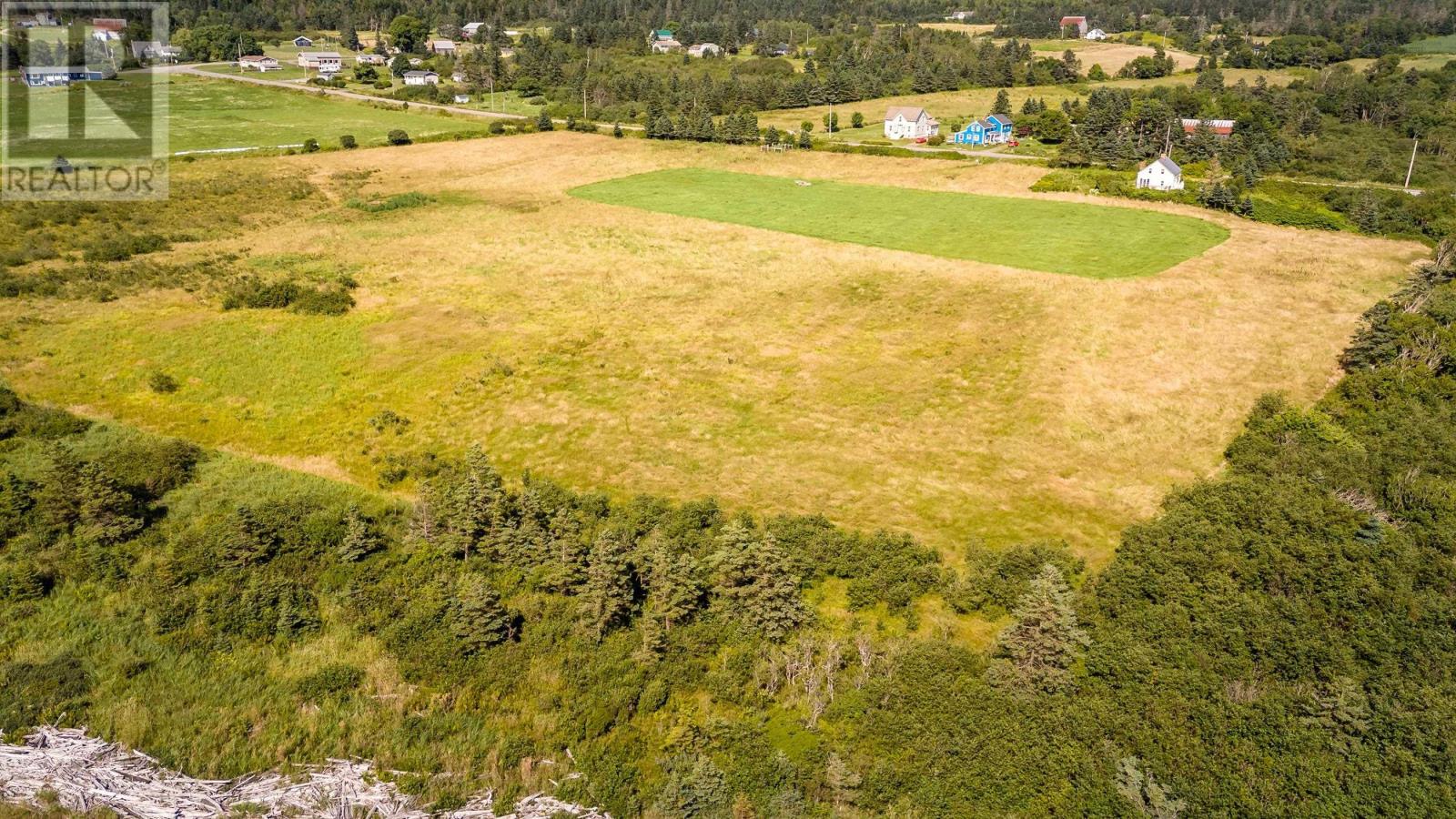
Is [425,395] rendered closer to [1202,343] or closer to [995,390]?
[995,390]

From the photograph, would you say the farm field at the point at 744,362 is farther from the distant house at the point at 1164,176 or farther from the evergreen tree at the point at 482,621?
the distant house at the point at 1164,176

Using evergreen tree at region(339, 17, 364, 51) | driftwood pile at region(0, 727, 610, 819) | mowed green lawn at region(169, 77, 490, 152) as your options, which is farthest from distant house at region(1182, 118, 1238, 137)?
evergreen tree at region(339, 17, 364, 51)

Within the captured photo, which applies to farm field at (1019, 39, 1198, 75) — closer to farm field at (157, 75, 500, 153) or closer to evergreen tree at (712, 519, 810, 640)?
farm field at (157, 75, 500, 153)

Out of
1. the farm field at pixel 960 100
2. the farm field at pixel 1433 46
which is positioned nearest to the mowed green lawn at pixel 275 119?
the farm field at pixel 960 100

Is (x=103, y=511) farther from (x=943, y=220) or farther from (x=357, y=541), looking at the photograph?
(x=943, y=220)

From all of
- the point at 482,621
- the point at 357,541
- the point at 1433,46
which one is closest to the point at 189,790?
the point at 482,621
